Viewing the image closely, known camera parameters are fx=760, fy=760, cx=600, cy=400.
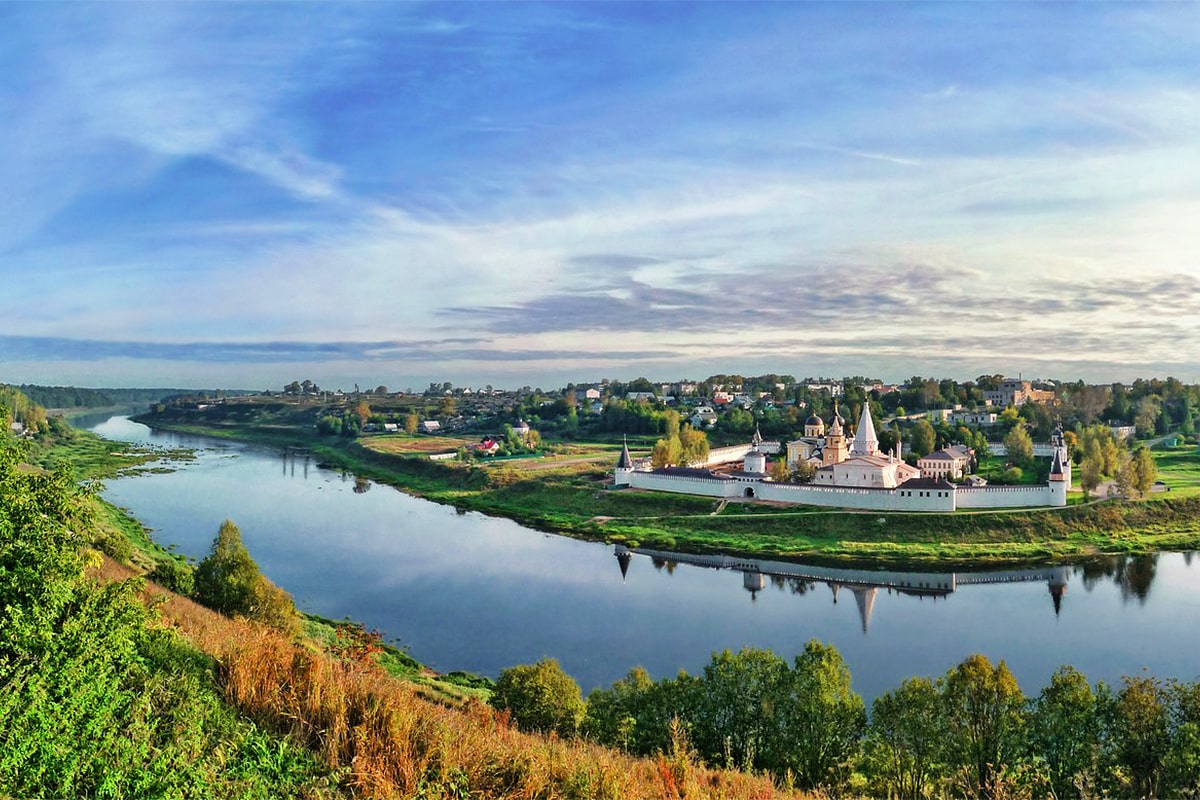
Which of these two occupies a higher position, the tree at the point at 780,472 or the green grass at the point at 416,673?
the tree at the point at 780,472

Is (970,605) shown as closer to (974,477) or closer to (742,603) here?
(742,603)

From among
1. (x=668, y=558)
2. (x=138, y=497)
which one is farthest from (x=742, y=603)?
(x=138, y=497)

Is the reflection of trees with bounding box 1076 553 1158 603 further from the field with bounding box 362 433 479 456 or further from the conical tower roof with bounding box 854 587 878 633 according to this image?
the field with bounding box 362 433 479 456

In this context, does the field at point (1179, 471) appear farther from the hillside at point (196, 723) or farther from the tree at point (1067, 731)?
the hillside at point (196, 723)

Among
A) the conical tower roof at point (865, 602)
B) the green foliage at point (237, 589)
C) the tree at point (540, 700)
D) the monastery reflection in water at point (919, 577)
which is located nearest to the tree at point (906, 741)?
the tree at point (540, 700)

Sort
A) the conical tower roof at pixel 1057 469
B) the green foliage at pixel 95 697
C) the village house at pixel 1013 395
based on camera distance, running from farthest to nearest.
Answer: the village house at pixel 1013 395
the conical tower roof at pixel 1057 469
the green foliage at pixel 95 697
